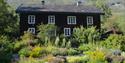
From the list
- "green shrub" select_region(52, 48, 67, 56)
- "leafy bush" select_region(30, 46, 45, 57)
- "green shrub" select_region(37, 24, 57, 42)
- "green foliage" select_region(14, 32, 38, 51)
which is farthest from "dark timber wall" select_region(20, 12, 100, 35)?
"leafy bush" select_region(30, 46, 45, 57)

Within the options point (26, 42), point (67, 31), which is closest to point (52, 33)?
point (67, 31)

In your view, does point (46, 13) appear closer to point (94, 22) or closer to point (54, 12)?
point (54, 12)

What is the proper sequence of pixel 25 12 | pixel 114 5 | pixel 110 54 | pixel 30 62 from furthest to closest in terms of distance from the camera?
pixel 114 5, pixel 25 12, pixel 110 54, pixel 30 62

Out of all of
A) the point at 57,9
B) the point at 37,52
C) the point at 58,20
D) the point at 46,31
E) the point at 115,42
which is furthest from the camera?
the point at 57,9

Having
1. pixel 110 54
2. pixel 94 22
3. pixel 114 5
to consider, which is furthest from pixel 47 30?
pixel 114 5

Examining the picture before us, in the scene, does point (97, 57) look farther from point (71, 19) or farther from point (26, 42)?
point (71, 19)

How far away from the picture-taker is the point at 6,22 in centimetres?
5762

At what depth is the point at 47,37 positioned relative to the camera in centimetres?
4972

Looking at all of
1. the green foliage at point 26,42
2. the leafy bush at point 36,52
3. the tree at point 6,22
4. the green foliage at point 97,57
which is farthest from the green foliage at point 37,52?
the tree at point 6,22

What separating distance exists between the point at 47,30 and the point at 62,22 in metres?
6.64

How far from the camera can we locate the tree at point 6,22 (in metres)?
56.0

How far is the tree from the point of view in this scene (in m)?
56.0

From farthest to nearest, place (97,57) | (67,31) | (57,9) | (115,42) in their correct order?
(57,9) → (67,31) → (115,42) → (97,57)

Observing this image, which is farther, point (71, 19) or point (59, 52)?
point (71, 19)
